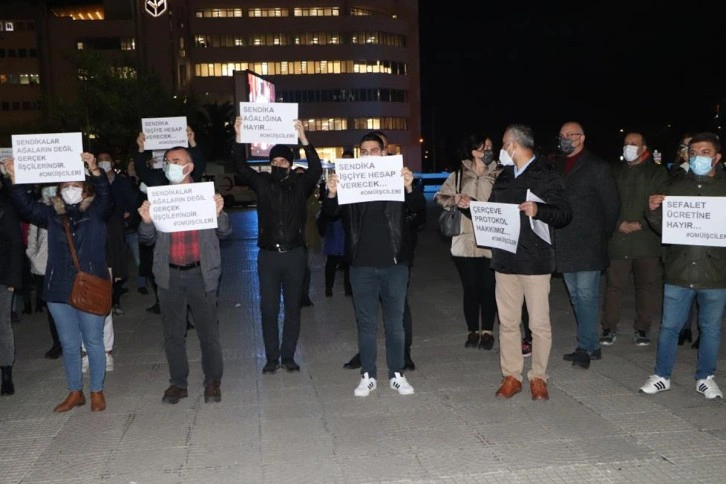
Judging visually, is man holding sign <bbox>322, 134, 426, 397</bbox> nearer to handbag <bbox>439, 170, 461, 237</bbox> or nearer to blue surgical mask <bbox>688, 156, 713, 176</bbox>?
handbag <bbox>439, 170, 461, 237</bbox>

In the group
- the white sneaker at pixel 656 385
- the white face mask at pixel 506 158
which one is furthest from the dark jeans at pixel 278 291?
the white sneaker at pixel 656 385

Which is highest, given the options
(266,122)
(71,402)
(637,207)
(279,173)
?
(266,122)

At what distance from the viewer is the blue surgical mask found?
599cm

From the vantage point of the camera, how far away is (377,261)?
20.6 ft

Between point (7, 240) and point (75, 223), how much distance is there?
90 cm

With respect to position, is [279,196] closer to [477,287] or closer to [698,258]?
[477,287]

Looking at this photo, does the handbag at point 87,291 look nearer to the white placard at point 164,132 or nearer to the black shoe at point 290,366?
the black shoe at point 290,366

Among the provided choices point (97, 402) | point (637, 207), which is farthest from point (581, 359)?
point (97, 402)

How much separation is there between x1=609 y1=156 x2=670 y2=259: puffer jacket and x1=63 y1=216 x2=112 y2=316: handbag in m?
5.33

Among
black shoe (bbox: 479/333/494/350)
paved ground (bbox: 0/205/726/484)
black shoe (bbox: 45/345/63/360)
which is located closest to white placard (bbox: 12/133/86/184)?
paved ground (bbox: 0/205/726/484)

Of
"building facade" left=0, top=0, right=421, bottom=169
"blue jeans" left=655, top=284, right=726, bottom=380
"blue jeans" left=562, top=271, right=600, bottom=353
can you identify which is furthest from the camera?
"building facade" left=0, top=0, right=421, bottom=169

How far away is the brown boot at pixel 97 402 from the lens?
6.18 m

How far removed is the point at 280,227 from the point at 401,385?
1.88m

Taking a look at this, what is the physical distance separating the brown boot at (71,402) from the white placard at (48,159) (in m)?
1.84
